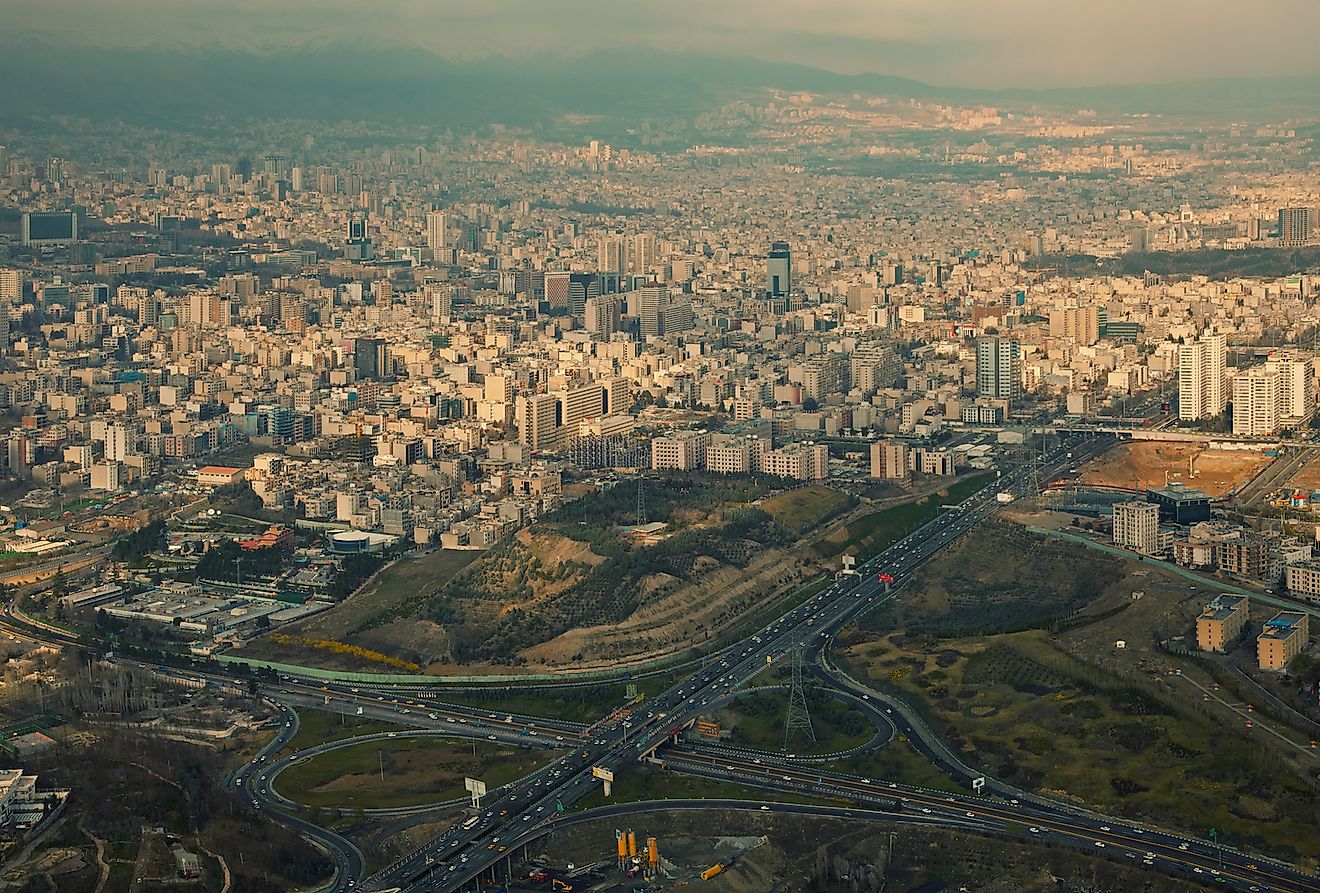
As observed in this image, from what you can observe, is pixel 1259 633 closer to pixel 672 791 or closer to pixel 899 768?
pixel 899 768

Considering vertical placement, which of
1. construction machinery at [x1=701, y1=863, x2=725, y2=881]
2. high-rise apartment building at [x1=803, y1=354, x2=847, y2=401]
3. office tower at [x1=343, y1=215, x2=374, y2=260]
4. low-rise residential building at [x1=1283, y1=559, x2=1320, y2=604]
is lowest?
construction machinery at [x1=701, y1=863, x2=725, y2=881]

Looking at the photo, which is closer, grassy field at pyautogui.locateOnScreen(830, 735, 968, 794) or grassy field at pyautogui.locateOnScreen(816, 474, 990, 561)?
grassy field at pyautogui.locateOnScreen(830, 735, 968, 794)

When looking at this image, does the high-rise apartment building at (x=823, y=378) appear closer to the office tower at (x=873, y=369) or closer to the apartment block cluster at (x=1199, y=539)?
the office tower at (x=873, y=369)

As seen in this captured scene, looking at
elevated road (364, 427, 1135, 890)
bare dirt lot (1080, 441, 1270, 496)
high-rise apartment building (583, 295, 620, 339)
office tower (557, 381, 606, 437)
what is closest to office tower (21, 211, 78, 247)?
high-rise apartment building (583, 295, 620, 339)

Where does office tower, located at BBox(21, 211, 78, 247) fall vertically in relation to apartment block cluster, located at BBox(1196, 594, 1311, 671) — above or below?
above

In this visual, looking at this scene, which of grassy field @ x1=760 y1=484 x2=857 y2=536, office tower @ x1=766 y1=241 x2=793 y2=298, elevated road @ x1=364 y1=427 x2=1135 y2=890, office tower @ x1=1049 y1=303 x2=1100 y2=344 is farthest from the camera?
office tower @ x1=766 y1=241 x2=793 y2=298

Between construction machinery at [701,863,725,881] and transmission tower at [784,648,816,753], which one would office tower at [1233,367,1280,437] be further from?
construction machinery at [701,863,725,881]

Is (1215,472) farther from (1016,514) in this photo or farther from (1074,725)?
(1074,725)

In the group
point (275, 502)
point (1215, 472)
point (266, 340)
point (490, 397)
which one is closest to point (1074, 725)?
point (1215, 472)
